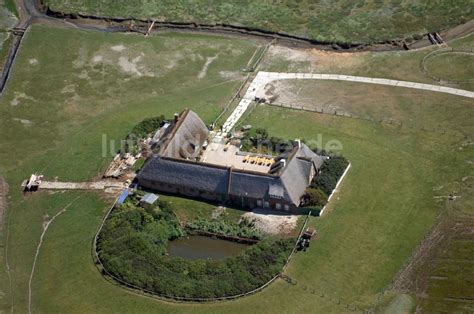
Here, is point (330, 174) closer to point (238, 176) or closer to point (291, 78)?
point (238, 176)

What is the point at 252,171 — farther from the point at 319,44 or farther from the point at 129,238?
the point at 319,44

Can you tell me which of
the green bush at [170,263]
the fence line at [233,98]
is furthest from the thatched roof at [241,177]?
the fence line at [233,98]

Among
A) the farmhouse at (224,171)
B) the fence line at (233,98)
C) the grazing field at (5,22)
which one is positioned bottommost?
the farmhouse at (224,171)

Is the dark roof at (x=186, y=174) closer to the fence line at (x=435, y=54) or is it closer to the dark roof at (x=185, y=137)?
the dark roof at (x=185, y=137)

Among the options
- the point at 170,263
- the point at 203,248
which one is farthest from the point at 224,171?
the point at 170,263

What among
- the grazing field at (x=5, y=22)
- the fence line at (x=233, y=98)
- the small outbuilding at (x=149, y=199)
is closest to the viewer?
the small outbuilding at (x=149, y=199)

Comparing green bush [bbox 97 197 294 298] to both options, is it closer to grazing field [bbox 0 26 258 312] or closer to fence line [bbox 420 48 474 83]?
grazing field [bbox 0 26 258 312]

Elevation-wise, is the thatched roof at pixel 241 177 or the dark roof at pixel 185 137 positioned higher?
the dark roof at pixel 185 137
